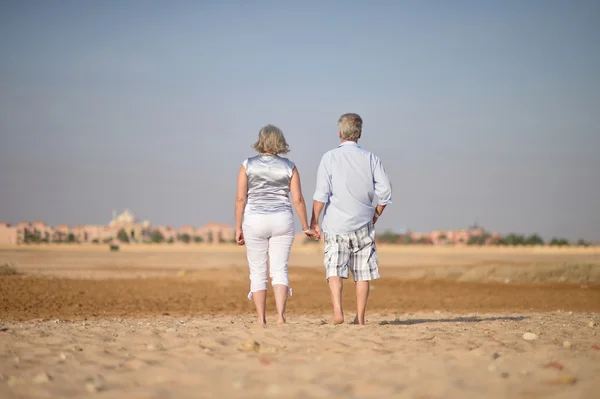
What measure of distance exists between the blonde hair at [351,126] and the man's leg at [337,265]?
109cm

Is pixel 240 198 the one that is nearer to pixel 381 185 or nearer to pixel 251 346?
pixel 381 185

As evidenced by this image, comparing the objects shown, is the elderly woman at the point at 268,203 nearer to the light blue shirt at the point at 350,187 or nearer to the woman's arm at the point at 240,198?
the woman's arm at the point at 240,198

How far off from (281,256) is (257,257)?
0.26 metres

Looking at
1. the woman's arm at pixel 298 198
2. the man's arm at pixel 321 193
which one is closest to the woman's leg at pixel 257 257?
the woman's arm at pixel 298 198

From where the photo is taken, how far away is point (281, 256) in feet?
24.9

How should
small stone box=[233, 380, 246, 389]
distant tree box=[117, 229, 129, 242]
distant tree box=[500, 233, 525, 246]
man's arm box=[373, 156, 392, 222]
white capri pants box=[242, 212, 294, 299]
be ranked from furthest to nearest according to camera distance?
distant tree box=[117, 229, 129, 242] < distant tree box=[500, 233, 525, 246] < man's arm box=[373, 156, 392, 222] < white capri pants box=[242, 212, 294, 299] < small stone box=[233, 380, 246, 389]

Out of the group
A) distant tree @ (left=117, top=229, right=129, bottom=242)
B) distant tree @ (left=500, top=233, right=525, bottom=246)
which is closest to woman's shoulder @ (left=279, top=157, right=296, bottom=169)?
distant tree @ (left=500, top=233, right=525, bottom=246)

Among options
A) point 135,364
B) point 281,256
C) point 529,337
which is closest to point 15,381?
point 135,364

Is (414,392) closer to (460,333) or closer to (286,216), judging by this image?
(460,333)

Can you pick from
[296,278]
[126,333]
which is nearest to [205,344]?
[126,333]

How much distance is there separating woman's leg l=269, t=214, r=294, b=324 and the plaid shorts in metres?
0.42

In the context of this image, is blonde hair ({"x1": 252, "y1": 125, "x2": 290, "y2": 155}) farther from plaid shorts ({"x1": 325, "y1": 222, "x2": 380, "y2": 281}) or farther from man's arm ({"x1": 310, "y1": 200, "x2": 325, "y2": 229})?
plaid shorts ({"x1": 325, "y1": 222, "x2": 380, "y2": 281})

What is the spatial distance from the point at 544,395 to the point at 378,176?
3517 millimetres

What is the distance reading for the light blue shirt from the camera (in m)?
7.52
